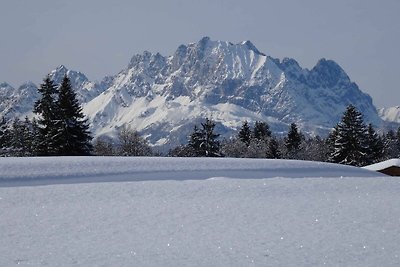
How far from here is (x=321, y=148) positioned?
271ft

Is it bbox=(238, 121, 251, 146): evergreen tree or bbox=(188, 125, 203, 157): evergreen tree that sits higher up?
bbox=(238, 121, 251, 146): evergreen tree

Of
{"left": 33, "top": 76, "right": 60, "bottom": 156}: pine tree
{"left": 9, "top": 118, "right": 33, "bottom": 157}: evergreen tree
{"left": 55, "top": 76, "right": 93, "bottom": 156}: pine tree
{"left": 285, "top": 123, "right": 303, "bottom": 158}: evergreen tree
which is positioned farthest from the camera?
{"left": 285, "top": 123, "right": 303, "bottom": 158}: evergreen tree

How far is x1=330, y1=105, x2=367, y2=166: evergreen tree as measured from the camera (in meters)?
54.2

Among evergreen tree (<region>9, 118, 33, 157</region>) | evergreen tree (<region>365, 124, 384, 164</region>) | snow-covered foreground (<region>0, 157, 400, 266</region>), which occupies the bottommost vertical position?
snow-covered foreground (<region>0, 157, 400, 266</region>)

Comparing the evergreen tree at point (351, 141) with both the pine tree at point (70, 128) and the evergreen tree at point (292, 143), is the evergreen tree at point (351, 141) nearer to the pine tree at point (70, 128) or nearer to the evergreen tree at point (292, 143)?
the evergreen tree at point (292, 143)

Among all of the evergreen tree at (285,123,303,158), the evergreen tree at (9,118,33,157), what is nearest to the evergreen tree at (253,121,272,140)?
the evergreen tree at (285,123,303,158)

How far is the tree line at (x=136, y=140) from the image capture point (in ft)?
128

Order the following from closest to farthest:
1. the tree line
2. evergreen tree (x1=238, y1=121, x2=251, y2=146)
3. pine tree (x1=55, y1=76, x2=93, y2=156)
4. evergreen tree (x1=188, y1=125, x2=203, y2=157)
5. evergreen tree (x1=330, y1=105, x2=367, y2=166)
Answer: pine tree (x1=55, y1=76, x2=93, y2=156), the tree line, evergreen tree (x1=330, y1=105, x2=367, y2=166), evergreen tree (x1=188, y1=125, x2=203, y2=157), evergreen tree (x1=238, y1=121, x2=251, y2=146)

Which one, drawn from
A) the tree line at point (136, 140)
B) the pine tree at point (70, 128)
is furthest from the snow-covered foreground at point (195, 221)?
the tree line at point (136, 140)

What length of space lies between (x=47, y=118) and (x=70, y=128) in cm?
265

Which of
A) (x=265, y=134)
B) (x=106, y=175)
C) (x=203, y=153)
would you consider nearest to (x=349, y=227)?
(x=106, y=175)

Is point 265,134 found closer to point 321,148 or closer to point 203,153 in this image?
point 321,148

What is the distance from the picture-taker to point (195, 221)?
37.9ft

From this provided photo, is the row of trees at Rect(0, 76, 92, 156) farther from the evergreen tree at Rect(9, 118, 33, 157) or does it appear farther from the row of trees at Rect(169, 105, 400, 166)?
the row of trees at Rect(169, 105, 400, 166)
